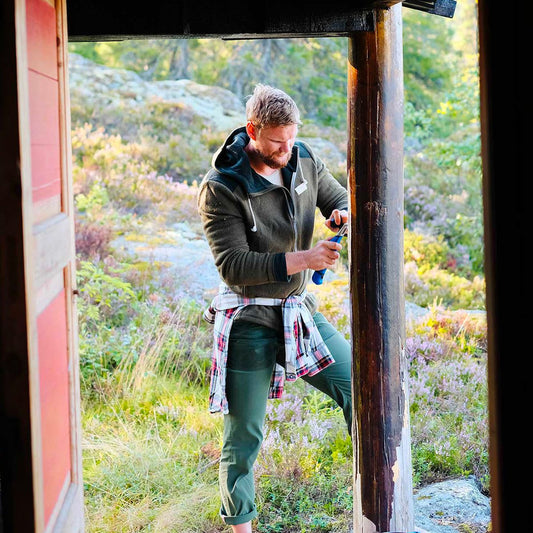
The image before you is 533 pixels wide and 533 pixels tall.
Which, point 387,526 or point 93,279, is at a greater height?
point 93,279

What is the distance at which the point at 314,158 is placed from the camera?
Answer: 429 cm

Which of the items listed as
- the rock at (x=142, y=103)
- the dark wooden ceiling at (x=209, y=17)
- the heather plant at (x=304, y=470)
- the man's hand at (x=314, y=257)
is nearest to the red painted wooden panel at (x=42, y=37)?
the dark wooden ceiling at (x=209, y=17)

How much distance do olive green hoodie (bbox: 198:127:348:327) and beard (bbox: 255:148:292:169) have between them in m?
0.08

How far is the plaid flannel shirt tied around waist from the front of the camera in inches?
158

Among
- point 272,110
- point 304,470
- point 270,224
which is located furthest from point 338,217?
point 304,470

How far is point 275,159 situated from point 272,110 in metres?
0.26

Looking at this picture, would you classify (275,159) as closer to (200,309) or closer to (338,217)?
(338,217)

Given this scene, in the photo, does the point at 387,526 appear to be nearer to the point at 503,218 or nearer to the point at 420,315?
the point at 503,218

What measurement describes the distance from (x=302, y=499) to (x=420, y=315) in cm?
338

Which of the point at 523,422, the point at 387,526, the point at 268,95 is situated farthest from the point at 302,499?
the point at 523,422

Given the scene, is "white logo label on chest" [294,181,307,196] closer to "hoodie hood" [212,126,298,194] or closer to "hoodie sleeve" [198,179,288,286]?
"hoodie hood" [212,126,298,194]

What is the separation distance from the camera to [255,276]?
12.9 ft

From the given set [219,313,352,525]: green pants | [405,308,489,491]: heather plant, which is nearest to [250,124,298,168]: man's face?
[219,313,352,525]: green pants

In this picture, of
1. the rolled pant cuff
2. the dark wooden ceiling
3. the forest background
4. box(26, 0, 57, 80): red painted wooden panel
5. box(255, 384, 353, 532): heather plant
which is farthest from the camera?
the forest background
